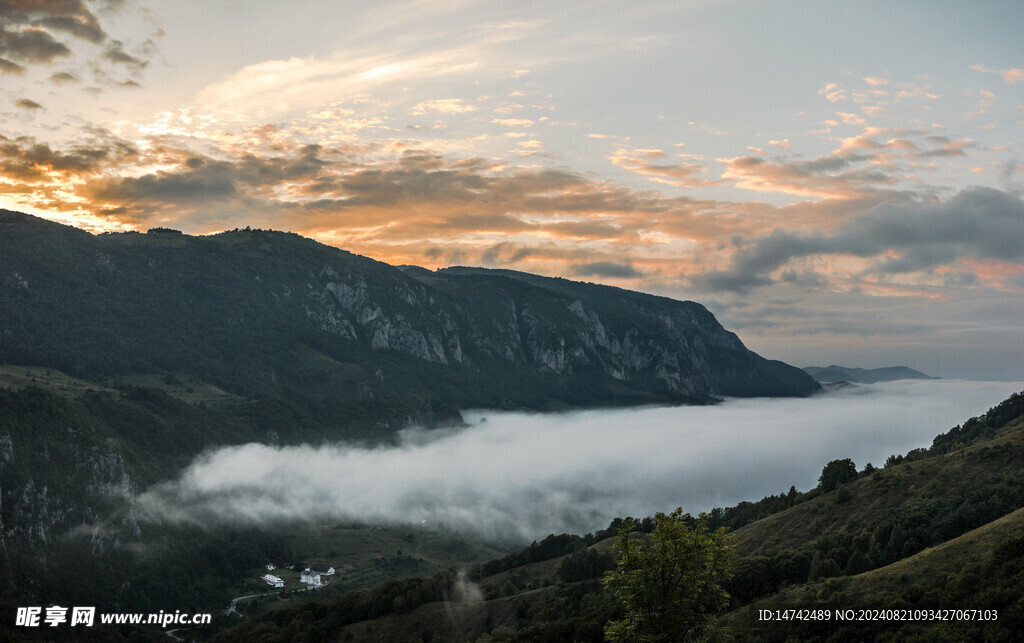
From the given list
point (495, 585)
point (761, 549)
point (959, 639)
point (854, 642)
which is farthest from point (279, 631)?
point (959, 639)

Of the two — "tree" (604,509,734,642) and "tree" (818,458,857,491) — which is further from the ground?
"tree" (818,458,857,491)

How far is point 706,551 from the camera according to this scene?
68312mm

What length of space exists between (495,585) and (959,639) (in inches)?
5702

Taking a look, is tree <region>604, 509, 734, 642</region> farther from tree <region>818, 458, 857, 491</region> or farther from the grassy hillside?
tree <region>818, 458, 857, 491</region>

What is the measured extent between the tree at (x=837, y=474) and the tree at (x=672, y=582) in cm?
12161

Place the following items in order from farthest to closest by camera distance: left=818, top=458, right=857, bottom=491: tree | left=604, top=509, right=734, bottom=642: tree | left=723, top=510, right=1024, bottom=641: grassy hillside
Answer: left=818, top=458, right=857, bottom=491: tree < left=723, top=510, right=1024, bottom=641: grassy hillside < left=604, top=509, right=734, bottom=642: tree

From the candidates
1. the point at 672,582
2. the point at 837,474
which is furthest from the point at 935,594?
the point at 837,474

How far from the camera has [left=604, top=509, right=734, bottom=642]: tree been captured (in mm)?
67750

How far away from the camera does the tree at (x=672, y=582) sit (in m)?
67.8

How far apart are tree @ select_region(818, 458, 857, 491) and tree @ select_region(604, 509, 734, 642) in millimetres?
121614

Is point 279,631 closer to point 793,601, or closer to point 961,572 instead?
point 793,601

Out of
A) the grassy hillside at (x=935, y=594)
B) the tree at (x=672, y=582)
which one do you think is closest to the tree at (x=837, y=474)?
the grassy hillside at (x=935, y=594)

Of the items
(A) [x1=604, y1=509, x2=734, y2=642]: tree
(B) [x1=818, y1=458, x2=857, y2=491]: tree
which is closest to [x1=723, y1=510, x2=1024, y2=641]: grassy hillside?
(A) [x1=604, y1=509, x2=734, y2=642]: tree

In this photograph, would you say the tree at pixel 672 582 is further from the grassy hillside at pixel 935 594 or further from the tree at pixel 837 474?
the tree at pixel 837 474
